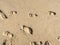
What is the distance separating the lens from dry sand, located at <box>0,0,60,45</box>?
69.6 inches

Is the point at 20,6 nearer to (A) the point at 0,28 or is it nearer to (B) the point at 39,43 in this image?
(A) the point at 0,28

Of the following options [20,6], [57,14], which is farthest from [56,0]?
[20,6]

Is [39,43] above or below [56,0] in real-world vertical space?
below

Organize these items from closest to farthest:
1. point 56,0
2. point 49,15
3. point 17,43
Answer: point 17,43 < point 49,15 < point 56,0

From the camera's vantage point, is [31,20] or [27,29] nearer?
[27,29]

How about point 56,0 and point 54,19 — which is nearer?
point 54,19

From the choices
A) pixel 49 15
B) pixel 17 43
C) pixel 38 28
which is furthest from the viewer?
pixel 49 15

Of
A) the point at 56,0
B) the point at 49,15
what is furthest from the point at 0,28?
the point at 56,0

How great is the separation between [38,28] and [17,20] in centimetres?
21

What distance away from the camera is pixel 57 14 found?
2012 millimetres

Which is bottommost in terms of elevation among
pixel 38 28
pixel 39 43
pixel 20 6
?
pixel 39 43

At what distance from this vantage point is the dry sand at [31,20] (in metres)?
1.77

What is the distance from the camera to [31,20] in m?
1.93

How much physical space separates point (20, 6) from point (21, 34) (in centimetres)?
37
